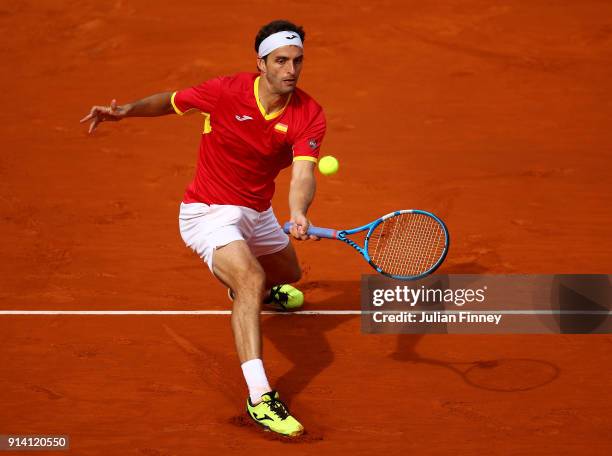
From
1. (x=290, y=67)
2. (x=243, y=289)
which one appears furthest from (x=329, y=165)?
(x=243, y=289)

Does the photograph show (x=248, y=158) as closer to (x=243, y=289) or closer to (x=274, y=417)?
(x=243, y=289)

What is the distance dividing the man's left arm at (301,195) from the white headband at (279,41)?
75 cm

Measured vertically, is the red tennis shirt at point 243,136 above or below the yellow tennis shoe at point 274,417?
above

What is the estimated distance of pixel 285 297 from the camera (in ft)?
26.1

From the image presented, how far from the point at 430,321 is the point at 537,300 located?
3.03 feet

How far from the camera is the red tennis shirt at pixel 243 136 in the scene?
22.3 ft

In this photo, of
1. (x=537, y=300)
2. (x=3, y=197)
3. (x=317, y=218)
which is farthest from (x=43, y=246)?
(x=537, y=300)

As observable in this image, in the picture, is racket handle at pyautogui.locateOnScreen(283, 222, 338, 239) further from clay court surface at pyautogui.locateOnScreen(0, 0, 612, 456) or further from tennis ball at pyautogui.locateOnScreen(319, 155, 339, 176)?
clay court surface at pyautogui.locateOnScreen(0, 0, 612, 456)

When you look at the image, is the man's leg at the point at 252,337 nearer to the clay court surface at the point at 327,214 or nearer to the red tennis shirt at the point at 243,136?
the clay court surface at the point at 327,214

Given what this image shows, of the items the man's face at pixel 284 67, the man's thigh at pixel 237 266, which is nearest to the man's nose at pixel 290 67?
the man's face at pixel 284 67

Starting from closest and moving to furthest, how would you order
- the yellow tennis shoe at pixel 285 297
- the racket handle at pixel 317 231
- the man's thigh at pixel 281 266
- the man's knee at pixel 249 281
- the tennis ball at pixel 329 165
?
the racket handle at pixel 317 231 → the man's knee at pixel 249 281 → the tennis ball at pixel 329 165 → the man's thigh at pixel 281 266 → the yellow tennis shoe at pixel 285 297

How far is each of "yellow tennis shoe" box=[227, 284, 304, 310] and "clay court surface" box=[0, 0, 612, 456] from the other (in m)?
0.12

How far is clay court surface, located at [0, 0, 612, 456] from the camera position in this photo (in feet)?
21.0

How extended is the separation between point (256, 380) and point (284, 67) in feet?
6.55
